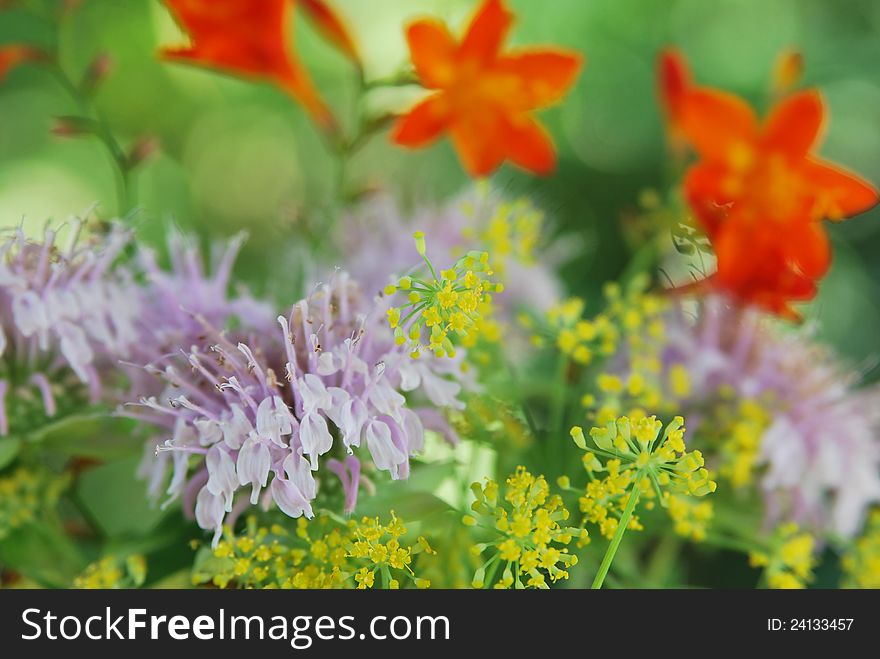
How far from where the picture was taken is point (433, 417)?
12.0 inches

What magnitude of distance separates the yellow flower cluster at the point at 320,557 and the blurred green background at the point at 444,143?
722mm

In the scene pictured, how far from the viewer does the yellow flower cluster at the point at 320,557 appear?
0.89 ft

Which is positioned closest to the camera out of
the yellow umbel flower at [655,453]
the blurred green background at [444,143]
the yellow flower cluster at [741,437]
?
the yellow umbel flower at [655,453]

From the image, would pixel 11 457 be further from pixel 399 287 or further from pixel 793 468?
pixel 793 468

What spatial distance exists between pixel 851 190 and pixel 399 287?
0.21 meters

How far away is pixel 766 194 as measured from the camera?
0.38 meters

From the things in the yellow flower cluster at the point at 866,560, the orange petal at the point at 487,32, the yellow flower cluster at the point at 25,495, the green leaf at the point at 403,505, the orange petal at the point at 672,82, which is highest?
the orange petal at the point at 487,32

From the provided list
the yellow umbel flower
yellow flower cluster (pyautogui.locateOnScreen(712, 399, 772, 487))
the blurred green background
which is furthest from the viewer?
the blurred green background

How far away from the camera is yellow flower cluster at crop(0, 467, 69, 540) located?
0.34 meters

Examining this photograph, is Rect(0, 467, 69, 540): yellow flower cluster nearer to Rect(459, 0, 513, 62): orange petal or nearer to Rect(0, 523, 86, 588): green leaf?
Rect(0, 523, 86, 588): green leaf

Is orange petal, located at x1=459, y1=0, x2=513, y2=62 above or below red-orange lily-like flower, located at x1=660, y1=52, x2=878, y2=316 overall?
above

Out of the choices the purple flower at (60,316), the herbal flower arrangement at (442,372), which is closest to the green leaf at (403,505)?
the herbal flower arrangement at (442,372)

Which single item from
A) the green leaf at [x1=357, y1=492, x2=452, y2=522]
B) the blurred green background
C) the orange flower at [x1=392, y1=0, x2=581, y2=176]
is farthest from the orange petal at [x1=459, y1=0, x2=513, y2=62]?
the blurred green background

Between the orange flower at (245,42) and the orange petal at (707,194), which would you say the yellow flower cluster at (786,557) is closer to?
the orange petal at (707,194)
